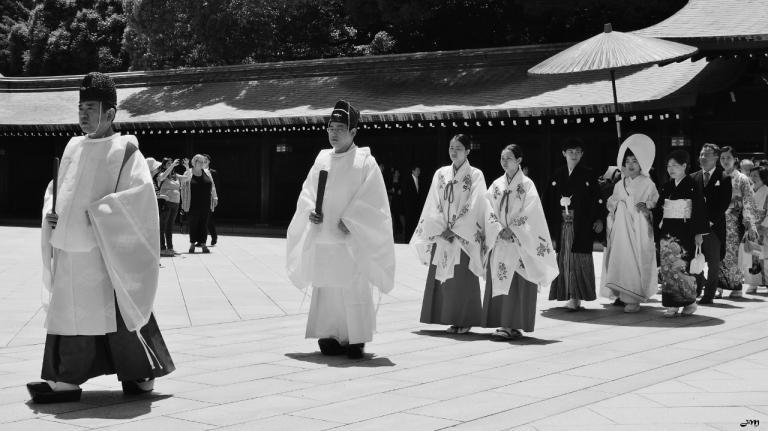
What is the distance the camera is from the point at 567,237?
9672 millimetres

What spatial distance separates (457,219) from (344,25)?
26.2m

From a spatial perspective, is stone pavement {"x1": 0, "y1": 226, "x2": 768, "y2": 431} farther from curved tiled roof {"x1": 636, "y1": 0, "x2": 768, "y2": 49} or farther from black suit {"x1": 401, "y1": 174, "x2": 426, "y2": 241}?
black suit {"x1": 401, "y1": 174, "x2": 426, "y2": 241}

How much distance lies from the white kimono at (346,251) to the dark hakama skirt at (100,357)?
1680mm

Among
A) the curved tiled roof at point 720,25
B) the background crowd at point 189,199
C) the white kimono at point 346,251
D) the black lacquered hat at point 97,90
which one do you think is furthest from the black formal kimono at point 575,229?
the background crowd at point 189,199

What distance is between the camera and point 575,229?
9.59 m

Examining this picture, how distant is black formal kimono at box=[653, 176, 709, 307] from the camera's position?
934cm

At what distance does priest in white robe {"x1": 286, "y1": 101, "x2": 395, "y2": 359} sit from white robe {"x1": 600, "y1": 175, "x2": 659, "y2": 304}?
3597 millimetres

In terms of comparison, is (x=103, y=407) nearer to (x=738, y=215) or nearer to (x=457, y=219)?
(x=457, y=219)

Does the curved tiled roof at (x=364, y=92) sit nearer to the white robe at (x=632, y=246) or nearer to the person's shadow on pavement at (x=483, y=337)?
the white robe at (x=632, y=246)

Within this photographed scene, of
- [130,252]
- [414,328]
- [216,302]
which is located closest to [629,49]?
[414,328]

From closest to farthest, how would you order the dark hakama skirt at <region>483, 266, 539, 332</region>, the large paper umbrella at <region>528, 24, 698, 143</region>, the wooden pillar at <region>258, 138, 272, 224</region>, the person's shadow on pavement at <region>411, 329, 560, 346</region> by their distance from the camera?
the person's shadow on pavement at <region>411, 329, 560, 346</region>
the dark hakama skirt at <region>483, 266, 539, 332</region>
the large paper umbrella at <region>528, 24, 698, 143</region>
the wooden pillar at <region>258, 138, 272, 224</region>

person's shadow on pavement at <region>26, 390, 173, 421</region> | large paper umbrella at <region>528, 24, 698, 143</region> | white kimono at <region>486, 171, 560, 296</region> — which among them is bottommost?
person's shadow on pavement at <region>26, 390, 173, 421</region>

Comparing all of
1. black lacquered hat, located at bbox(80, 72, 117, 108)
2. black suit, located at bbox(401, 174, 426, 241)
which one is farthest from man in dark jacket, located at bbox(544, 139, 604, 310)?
black suit, located at bbox(401, 174, 426, 241)

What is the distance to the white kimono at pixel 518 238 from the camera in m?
8.17
